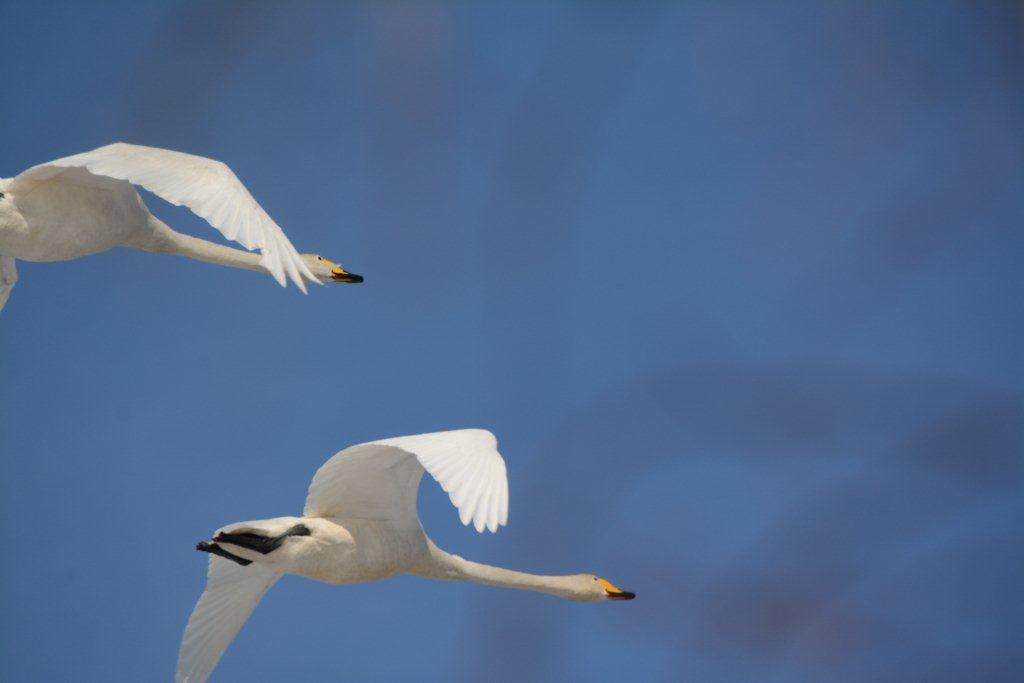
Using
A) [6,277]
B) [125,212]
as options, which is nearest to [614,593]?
[125,212]

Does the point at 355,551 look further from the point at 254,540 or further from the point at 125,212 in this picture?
the point at 125,212

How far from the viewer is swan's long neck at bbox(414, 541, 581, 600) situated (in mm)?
8398

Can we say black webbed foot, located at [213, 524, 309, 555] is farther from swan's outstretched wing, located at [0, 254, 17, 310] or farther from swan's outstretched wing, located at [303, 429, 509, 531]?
swan's outstretched wing, located at [0, 254, 17, 310]

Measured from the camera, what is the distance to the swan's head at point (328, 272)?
9.02m

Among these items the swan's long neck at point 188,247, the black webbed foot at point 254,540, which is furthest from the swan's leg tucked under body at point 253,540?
the swan's long neck at point 188,247

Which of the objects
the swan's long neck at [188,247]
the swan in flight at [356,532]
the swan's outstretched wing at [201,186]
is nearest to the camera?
the swan's outstretched wing at [201,186]

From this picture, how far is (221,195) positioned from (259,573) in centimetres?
205

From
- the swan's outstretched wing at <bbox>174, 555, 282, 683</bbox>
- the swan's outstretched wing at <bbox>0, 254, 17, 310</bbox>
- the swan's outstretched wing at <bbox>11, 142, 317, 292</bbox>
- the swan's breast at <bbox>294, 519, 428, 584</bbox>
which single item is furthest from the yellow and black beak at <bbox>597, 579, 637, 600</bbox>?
the swan's outstretched wing at <bbox>0, 254, 17, 310</bbox>

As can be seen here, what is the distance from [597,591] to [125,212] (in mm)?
3476

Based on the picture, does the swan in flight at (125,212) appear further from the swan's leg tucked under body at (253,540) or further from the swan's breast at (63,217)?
the swan's leg tucked under body at (253,540)

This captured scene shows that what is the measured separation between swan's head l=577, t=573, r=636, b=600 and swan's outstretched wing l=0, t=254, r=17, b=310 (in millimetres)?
3583

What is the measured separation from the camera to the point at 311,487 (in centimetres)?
789

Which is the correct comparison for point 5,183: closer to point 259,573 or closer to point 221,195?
point 221,195

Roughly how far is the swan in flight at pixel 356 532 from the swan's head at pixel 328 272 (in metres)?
1.51
